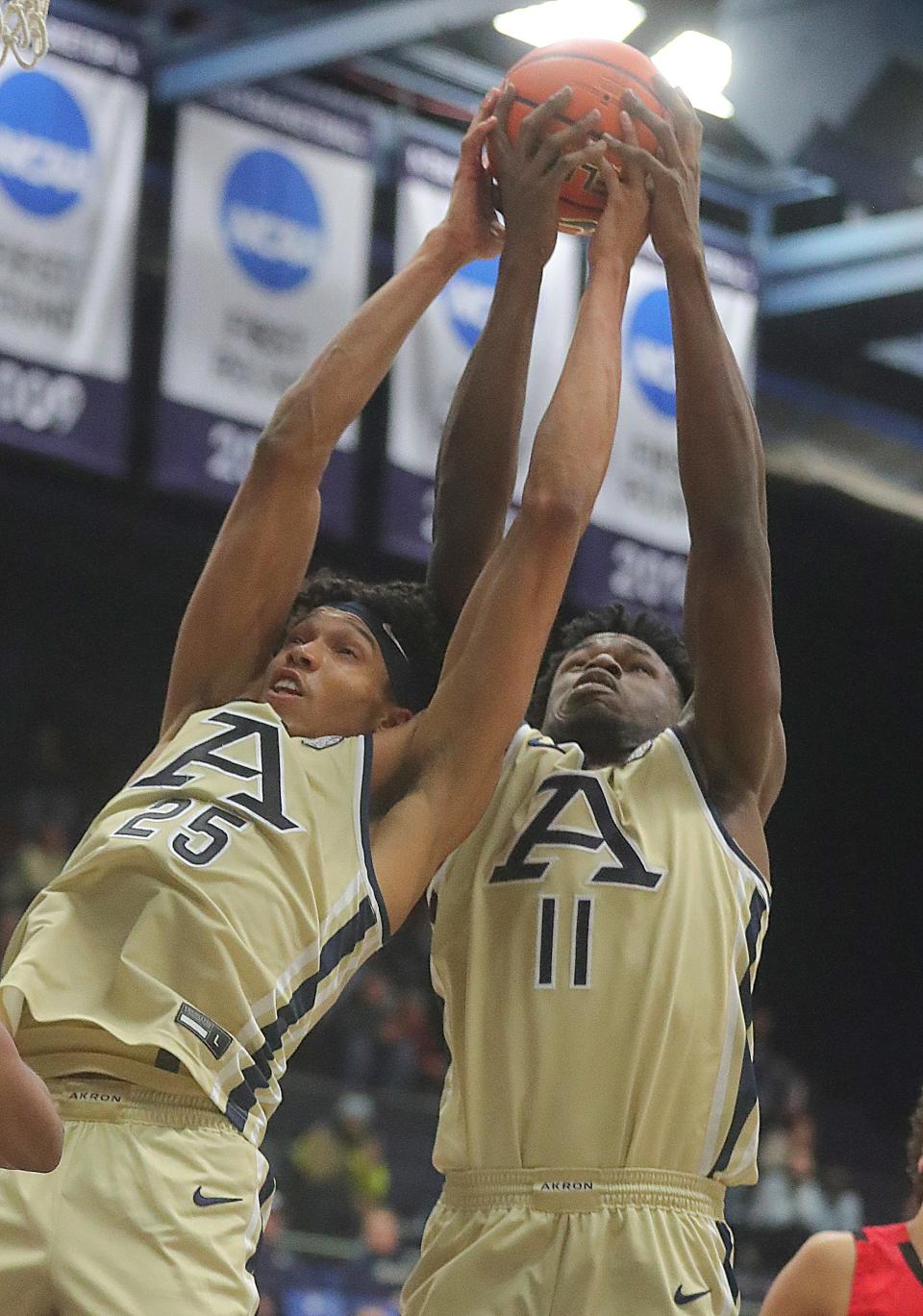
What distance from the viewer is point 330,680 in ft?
12.1

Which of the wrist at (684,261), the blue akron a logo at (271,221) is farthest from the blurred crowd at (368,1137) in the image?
the wrist at (684,261)

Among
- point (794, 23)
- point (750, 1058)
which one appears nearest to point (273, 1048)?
point (750, 1058)

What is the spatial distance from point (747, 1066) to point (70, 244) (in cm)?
524

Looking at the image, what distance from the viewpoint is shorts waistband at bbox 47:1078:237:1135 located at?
3094 millimetres

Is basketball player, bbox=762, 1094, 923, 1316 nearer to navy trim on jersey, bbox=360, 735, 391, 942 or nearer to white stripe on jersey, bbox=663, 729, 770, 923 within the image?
white stripe on jersey, bbox=663, 729, 770, 923

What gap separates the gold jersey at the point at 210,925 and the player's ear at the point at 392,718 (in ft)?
0.75

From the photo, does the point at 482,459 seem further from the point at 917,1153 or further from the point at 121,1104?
the point at 917,1153

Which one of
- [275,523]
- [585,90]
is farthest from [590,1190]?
[585,90]

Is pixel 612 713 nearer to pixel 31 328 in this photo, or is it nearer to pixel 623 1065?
pixel 623 1065

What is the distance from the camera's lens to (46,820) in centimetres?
1176

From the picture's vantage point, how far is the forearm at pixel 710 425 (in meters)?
3.82

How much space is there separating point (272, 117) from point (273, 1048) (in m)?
5.96

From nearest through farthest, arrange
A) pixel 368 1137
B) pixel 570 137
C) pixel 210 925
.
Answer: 1. pixel 210 925
2. pixel 570 137
3. pixel 368 1137

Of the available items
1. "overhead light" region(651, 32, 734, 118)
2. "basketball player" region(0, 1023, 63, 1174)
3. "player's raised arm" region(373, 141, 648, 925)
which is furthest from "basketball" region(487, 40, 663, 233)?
"overhead light" region(651, 32, 734, 118)
